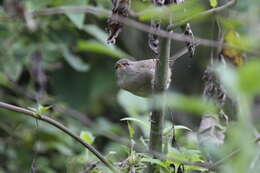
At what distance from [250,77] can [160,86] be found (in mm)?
637

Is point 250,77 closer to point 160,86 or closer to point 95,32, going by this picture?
point 160,86

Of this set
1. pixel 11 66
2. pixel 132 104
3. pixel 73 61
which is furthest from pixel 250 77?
pixel 73 61

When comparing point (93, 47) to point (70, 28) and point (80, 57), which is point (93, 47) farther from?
point (80, 57)

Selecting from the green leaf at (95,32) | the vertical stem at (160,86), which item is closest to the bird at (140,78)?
the vertical stem at (160,86)

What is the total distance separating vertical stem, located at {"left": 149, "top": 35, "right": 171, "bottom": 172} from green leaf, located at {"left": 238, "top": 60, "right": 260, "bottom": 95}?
0.60 metres

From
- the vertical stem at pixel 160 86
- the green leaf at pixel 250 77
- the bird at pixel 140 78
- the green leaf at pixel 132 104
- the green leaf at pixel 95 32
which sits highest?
the green leaf at pixel 250 77

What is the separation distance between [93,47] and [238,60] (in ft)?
3.40

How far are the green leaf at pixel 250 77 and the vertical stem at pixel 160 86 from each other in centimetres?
60

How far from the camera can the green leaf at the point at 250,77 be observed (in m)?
0.63

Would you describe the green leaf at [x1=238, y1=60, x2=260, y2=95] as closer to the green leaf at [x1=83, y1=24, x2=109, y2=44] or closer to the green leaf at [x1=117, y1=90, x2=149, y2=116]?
the green leaf at [x1=117, y1=90, x2=149, y2=116]

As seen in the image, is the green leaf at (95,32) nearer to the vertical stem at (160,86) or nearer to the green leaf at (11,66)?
the green leaf at (11,66)

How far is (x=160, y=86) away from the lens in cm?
127

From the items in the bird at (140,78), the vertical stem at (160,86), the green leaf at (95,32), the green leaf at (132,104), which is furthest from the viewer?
the green leaf at (95,32)

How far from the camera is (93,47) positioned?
8.61 feet
